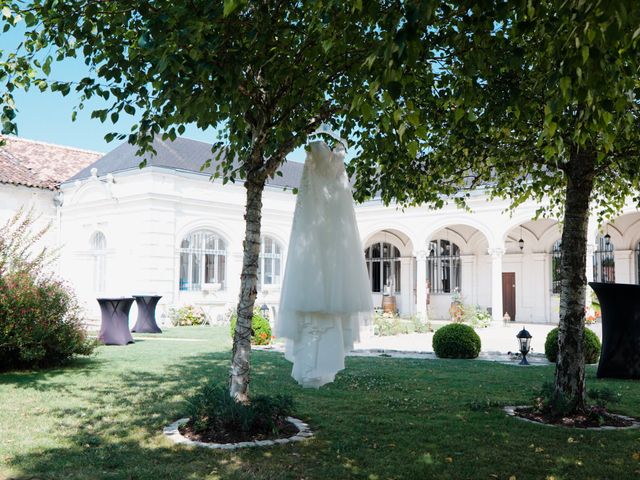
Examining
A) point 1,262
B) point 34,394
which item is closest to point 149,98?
point 34,394

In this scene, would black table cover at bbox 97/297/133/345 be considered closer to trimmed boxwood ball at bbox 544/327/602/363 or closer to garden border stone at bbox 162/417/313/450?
garden border stone at bbox 162/417/313/450

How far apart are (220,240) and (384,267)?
8.58 m

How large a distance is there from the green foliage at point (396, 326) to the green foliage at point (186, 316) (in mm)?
6142

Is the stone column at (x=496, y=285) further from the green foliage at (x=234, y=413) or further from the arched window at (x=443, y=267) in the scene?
the green foliage at (x=234, y=413)

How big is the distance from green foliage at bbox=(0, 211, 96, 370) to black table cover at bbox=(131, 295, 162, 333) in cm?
662

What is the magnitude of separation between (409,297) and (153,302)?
12.4 meters

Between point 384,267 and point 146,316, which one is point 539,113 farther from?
point 384,267

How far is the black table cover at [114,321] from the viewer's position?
43.9ft

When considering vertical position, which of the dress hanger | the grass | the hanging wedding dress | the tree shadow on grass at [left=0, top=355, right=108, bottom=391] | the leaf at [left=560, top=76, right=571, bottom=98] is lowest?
the grass

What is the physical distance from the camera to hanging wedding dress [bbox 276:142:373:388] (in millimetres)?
5180

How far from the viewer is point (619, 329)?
28.4ft

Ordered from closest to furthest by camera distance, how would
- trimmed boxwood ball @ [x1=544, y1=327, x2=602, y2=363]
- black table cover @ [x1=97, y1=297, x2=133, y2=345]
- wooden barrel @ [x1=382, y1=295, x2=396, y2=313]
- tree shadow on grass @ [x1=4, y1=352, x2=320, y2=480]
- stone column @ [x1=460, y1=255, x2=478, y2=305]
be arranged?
tree shadow on grass @ [x1=4, y1=352, x2=320, y2=480]
trimmed boxwood ball @ [x1=544, y1=327, x2=602, y2=363]
black table cover @ [x1=97, y1=297, x2=133, y2=345]
stone column @ [x1=460, y1=255, x2=478, y2=305]
wooden barrel @ [x1=382, y1=295, x2=396, y2=313]

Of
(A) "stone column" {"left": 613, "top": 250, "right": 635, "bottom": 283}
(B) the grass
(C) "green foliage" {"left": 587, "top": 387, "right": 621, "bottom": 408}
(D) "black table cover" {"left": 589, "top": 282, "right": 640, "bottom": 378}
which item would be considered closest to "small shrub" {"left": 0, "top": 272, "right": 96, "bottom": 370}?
(B) the grass

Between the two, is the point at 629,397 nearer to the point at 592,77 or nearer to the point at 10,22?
the point at 592,77
